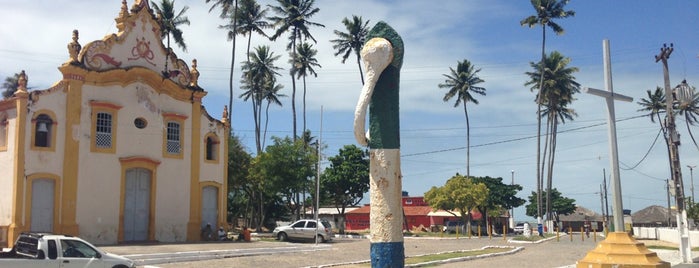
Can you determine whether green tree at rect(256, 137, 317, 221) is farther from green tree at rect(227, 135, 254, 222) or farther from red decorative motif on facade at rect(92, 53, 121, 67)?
red decorative motif on facade at rect(92, 53, 121, 67)

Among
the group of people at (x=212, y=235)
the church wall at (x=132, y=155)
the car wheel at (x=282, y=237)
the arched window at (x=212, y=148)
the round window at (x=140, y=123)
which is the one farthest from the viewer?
the car wheel at (x=282, y=237)

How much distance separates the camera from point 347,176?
50.3 metres

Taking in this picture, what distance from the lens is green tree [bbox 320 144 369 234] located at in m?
50.5

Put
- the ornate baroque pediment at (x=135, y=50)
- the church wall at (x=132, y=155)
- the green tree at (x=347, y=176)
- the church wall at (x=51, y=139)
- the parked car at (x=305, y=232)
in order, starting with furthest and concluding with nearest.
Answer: the green tree at (x=347, y=176) < the parked car at (x=305, y=232) < the ornate baroque pediment at (x=135, y=50) < the church wall at (x=132, y=155) < the church wall at (x=51, y=139)

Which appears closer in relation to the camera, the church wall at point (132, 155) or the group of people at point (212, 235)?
the church wall at point (132, 155)

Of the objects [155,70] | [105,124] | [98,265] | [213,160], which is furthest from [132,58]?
[98,265]

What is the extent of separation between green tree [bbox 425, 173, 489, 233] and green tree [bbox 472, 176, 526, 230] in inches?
380

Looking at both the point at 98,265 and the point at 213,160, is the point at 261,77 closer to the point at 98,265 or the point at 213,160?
the point at 213,160

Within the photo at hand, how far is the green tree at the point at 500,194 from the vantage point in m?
67.3

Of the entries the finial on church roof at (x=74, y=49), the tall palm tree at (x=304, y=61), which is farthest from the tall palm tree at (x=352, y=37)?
the finial on church roof at (x=74, y=49)

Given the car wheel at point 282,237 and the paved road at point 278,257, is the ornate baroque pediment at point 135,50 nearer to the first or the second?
the paved road at point 278,257

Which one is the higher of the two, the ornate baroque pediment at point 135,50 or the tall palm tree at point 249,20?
the tall palm tree at point 249,20

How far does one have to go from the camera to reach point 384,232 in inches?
424

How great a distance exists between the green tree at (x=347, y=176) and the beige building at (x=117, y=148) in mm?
18152
